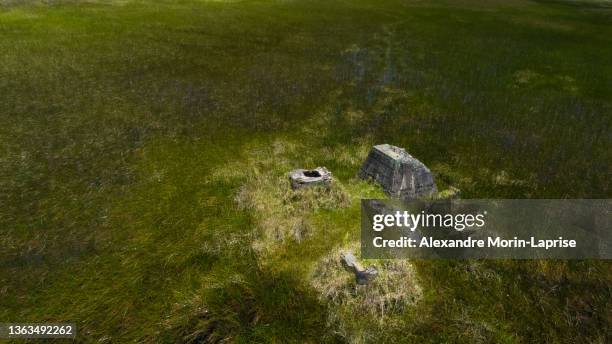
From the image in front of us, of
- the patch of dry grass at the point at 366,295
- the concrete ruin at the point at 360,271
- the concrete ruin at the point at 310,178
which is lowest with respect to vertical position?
the patch of dry grass at the point at 366,295

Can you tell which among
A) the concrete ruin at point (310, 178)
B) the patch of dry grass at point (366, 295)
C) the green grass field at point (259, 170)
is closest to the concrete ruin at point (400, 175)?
the green grass field at point (259, 170)

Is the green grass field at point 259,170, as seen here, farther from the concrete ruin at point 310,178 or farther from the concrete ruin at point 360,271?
the concrete ruin at point 360,271

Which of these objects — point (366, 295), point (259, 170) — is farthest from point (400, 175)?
point (259, 170)

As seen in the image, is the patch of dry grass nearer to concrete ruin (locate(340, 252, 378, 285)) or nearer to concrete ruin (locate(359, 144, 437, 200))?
concrete ruin (locate(340, 252, 378, 285))

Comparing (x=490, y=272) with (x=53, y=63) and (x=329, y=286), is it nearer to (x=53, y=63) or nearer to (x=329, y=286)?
(x=329, y=286)

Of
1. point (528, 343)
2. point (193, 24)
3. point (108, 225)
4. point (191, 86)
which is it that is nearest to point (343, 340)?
point (528, 343)

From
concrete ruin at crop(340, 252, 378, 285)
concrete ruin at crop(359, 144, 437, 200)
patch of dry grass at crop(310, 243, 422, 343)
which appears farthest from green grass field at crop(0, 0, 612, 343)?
concrete ruin at crop(359, 144, 437, 200)
